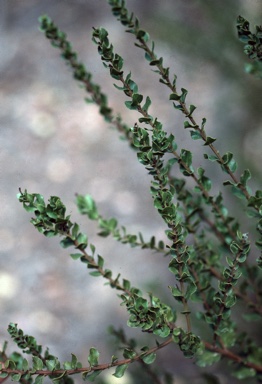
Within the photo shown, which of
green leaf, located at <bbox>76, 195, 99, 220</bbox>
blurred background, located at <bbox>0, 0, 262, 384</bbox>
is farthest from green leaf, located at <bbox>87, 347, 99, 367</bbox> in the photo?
blurred background, located at <bbox>0, 0, 262, 384</bbox>

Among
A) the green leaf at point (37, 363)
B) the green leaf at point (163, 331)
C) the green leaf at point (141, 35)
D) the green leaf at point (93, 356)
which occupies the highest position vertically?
the green leaf at point (141, 35)

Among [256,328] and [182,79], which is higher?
[182,79]

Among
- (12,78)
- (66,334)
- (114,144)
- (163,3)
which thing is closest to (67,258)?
(66,334)

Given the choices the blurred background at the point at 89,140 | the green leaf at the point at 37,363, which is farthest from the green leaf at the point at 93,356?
the blurred background at the point at 89,140

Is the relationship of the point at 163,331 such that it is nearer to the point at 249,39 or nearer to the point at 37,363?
the point at 37,363

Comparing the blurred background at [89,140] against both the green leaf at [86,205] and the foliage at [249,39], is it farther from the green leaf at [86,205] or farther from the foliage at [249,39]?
the foliage at [249,39]

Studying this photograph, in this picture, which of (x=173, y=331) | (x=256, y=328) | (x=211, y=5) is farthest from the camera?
(x=211, y=5)

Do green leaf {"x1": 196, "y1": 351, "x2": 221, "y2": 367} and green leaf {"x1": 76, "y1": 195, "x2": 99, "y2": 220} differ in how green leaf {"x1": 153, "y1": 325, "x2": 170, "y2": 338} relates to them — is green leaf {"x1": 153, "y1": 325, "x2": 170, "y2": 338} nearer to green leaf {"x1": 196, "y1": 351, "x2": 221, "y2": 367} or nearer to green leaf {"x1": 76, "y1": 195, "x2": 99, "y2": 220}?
green leaf {"x1": 196, "y1": 351, "x2": 221, "y2": 367}

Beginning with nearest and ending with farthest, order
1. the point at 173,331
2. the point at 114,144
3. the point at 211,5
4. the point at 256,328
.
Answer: the point at 173,331 → the point at 256,328 → the point at 211,5 → the point at 114,144

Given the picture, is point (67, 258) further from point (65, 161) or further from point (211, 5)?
point (211, 5)
